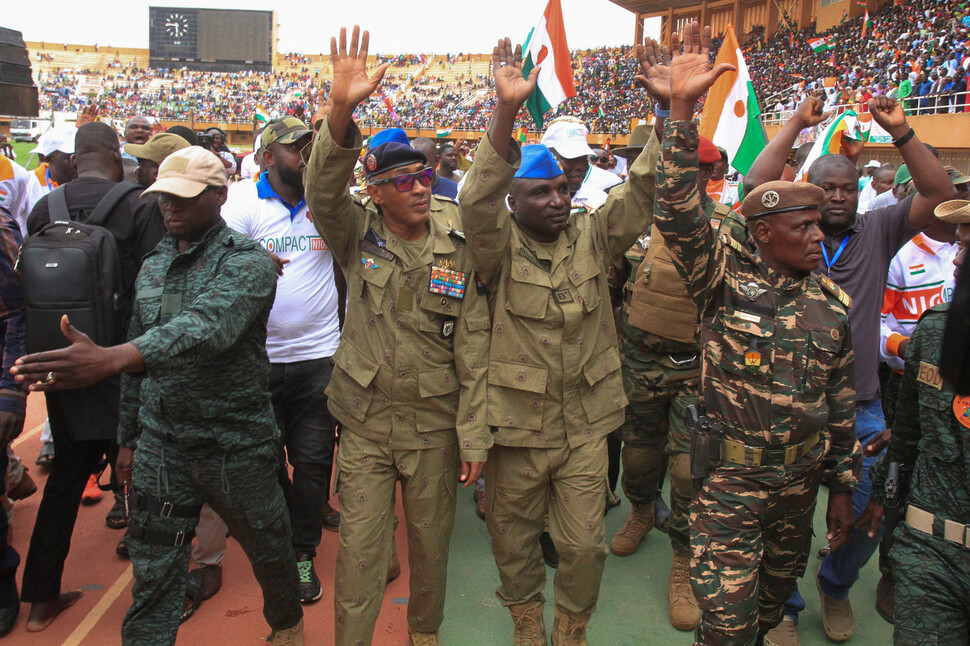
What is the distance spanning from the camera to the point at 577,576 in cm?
316

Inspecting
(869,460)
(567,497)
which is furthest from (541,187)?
(869,460)

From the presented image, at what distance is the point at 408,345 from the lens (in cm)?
313

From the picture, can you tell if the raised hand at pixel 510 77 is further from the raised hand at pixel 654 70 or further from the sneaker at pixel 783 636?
the sneaker at pixel 783 636

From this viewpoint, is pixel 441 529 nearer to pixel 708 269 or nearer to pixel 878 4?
pixel 708 269

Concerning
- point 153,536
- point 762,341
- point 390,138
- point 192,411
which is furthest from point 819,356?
point 153,536

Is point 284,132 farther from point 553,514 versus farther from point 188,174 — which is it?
point 553,514

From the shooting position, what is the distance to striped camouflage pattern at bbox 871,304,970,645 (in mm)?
2438

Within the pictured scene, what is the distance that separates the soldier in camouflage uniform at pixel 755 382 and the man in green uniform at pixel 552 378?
0.49 meters

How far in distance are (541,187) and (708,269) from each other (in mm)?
809

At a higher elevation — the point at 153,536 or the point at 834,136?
the point at 834,136

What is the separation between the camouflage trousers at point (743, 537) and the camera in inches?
105

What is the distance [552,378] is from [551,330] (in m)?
0.20

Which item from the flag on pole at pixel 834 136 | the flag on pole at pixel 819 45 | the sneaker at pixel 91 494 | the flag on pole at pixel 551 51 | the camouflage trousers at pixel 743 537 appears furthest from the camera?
the flag on pole at pixel 819 45

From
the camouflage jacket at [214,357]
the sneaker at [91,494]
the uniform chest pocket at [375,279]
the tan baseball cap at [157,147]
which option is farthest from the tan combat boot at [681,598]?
the sneaker at [91,494]
